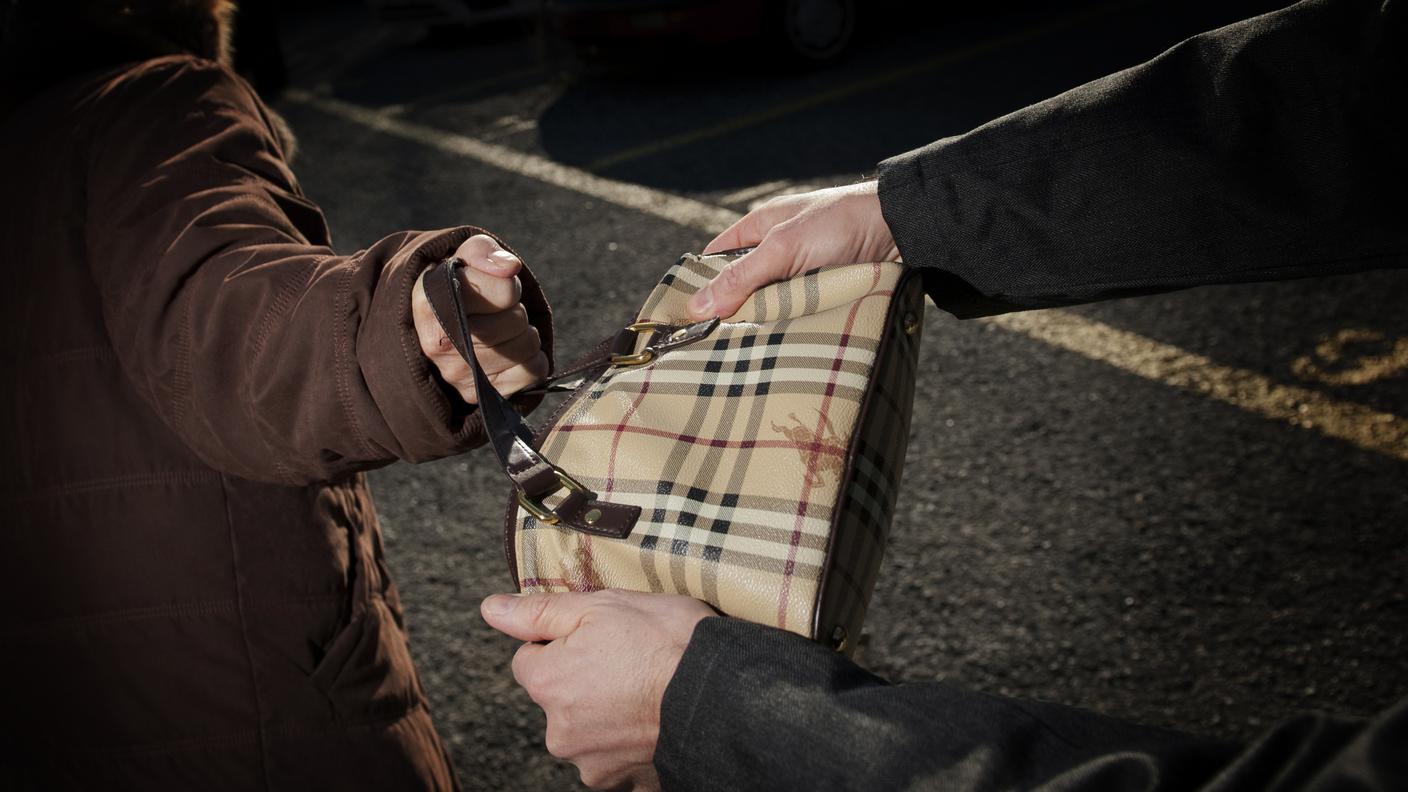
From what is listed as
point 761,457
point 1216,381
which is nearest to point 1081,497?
point 1216,381

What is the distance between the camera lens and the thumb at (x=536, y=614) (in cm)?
97

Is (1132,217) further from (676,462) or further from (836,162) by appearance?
(836,162)

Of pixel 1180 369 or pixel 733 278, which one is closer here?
pixel 733 278

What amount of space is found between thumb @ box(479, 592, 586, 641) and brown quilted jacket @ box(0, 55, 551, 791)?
0.19 m

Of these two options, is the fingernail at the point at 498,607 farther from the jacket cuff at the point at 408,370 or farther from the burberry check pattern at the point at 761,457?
the jacket cuff at the point at 408,370

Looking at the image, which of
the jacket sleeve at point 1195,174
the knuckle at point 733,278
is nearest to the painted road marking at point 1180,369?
the jacket sleeve at point 1195,174

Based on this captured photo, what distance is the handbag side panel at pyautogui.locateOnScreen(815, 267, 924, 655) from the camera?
3.19 ft

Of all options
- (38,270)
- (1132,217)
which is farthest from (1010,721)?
(38,270)

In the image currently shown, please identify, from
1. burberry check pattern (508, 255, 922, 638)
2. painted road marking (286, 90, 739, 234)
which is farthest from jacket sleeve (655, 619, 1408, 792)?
painted road marking (286, 90, 739, 234)

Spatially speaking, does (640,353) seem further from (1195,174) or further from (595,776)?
(1195,174)

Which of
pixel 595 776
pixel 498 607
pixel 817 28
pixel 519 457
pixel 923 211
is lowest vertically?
pixel 595 776

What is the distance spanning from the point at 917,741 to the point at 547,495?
0.47 meters

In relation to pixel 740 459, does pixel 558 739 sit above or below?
below

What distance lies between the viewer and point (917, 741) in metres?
0.75
